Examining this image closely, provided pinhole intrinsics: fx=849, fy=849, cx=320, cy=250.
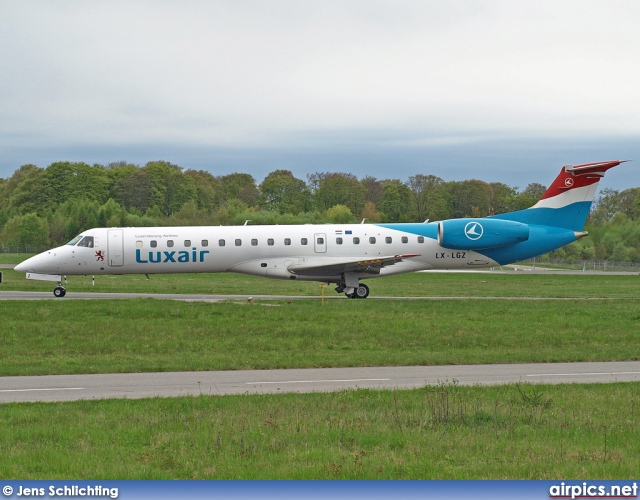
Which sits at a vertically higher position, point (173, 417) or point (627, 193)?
point (627, 193)

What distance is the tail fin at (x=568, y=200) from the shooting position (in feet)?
125

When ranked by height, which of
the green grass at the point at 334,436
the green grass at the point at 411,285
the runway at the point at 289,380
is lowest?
the green grass at the point at 411,285

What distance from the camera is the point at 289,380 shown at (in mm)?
17891

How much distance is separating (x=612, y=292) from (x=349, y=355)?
30.3m

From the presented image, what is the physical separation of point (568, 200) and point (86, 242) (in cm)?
2159

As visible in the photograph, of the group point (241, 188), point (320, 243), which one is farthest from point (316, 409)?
point (241, 188)

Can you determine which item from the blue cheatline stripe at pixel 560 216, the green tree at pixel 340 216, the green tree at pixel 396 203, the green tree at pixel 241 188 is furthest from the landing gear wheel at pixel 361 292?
the green tree at pixel 241 188

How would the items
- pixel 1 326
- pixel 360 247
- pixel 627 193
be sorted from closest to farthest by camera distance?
pixel 1 326 < pixel 360 247 < pixel 627 193

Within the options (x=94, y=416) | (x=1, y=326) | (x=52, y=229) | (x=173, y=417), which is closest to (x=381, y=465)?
(x=173, y=417)

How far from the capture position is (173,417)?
13180 mm

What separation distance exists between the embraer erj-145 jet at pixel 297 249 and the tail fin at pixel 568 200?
0.09 m

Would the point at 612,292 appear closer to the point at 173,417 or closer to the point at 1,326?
the point at 1,326

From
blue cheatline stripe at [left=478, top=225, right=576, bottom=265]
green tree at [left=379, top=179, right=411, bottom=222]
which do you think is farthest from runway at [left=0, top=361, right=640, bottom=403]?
green tree at [left=379, top=179, right=411, bottom=222]

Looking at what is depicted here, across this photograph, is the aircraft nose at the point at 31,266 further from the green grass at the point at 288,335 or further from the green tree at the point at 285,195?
the green tree at the point at 285,195
